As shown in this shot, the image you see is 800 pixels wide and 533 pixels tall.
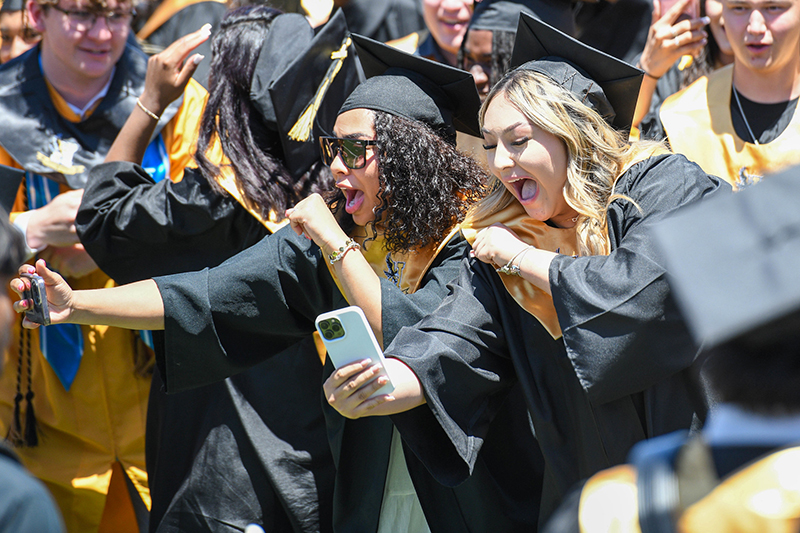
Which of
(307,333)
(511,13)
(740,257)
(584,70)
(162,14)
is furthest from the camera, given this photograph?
(162,14)

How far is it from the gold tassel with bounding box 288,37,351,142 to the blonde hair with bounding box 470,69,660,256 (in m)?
1.06

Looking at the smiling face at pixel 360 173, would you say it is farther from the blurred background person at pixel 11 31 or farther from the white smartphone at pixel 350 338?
the blurred background person at pixel 11 31

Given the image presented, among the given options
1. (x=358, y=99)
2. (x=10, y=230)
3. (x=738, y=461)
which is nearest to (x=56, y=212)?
(x=358, y=99)

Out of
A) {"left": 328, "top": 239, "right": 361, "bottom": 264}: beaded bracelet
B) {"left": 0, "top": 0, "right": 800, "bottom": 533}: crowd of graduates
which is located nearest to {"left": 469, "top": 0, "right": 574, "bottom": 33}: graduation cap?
{"left": 0, "top": 0, "right": 800, "bottom": 533}: crowd of graduates

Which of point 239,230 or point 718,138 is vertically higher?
point 718,138

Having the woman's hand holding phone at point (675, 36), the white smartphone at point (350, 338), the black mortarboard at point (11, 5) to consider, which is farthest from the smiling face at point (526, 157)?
the black mortarboard at point (11, 5)

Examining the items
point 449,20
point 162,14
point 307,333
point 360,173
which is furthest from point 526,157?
point 162,14

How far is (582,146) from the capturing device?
8.34 ft

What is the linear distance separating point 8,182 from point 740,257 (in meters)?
3.17

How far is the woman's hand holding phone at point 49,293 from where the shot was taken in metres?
2.64

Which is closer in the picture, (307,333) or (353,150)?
(353,150)

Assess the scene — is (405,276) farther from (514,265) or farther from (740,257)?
(740,257)

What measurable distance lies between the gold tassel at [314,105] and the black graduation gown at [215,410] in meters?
0.35

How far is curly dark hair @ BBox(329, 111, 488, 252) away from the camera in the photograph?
298cm
